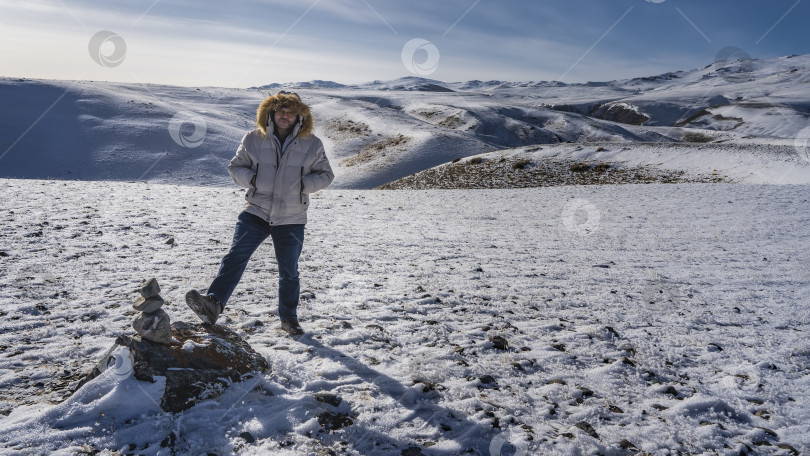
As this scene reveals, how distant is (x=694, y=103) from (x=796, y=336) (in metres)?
127

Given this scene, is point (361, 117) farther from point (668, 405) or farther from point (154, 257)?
point (668, 405)

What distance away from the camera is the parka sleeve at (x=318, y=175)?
18.9 ft

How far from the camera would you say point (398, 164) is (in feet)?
114

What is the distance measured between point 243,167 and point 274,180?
0.44 meters

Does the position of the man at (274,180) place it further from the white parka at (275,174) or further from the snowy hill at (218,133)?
the snowy hill at (218,133)

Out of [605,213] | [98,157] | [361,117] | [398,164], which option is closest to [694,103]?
[361,117]

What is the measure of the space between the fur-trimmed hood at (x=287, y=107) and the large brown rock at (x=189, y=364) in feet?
8.83

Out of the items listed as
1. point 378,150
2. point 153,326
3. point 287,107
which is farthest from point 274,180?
point 378,150

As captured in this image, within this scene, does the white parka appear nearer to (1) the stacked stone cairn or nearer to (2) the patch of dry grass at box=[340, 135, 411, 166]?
(1) the stacked stone cairn

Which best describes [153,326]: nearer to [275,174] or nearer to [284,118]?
[275,174]

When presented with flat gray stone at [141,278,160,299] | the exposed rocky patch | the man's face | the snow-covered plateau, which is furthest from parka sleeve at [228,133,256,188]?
the exposed rocky patch

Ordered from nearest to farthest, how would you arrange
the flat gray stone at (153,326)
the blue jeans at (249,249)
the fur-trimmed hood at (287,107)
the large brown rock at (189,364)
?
the large brown rock at (189,364)
the flat gray stone at (153,326)
the fur-trimmed hood at (287,107)
the blue jeans at (249,249)

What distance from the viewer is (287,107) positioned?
5574 mm

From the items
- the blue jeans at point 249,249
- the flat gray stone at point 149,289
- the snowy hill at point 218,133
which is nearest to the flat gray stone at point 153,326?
the flat gray stone at point 149,289
